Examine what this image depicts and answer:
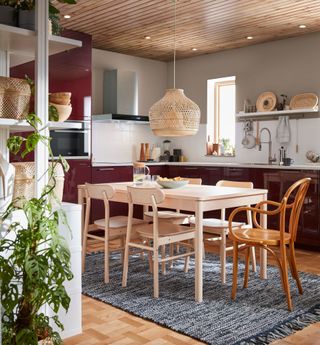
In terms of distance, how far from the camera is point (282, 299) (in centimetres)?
338

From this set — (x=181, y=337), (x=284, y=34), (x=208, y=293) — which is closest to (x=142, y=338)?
(x=181, y=337)

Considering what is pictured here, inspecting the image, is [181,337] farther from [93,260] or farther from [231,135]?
[231,135]

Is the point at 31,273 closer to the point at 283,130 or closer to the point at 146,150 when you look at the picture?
the point at 283,130

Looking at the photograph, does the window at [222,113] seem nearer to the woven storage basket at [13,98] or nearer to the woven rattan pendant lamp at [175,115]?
the woven rattan pendant lamp at [175,115]

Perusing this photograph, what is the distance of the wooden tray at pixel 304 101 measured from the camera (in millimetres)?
5570

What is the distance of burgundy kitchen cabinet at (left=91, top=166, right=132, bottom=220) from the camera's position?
575cm

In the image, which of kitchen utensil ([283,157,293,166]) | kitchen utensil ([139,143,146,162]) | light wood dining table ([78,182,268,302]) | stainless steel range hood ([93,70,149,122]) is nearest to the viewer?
light wood dining table ([78,182,268,302])

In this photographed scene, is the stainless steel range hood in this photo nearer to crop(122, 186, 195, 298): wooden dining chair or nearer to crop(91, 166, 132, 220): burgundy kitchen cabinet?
crop(91, 166, 132, 220): burgundy kitchen cabinet

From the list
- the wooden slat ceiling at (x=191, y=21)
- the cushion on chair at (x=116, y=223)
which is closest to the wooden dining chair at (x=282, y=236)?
the cushion on chair at (x=116, y=223)

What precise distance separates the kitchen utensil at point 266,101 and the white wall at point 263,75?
0.09 m

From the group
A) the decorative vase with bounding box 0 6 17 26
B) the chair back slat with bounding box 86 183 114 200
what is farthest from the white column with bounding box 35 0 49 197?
the chair back slat with bounding box 86 183 114 200

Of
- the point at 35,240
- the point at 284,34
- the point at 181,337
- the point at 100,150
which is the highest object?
the point at 284,34

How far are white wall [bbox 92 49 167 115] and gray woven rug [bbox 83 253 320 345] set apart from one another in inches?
120

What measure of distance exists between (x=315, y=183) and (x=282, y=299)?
2014 millimetres
